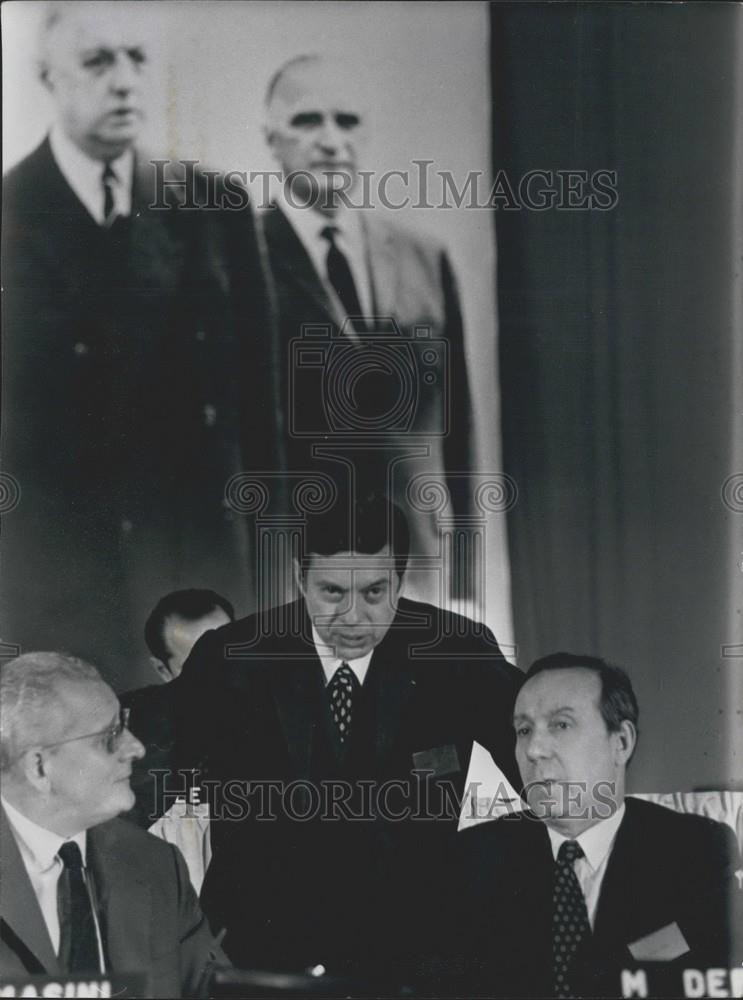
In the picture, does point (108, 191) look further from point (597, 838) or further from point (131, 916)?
point (597, 838)

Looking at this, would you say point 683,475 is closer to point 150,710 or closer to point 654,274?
point 654,274

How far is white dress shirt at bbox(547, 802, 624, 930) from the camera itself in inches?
117

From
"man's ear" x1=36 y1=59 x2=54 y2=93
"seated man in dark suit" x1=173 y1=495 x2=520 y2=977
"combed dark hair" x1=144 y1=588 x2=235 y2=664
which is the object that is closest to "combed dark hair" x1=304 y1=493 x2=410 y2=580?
"seated man in dark suit" x1=173 y1=495 x2=520 y2=977

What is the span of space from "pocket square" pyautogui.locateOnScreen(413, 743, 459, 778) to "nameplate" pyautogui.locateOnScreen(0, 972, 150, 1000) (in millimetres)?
878

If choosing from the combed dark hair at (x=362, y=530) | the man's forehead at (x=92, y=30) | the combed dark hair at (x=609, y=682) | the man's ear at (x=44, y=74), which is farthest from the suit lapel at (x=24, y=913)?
the man's forehead at (x=92, y=30)

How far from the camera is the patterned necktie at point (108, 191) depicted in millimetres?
3047

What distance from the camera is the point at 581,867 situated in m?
2.98

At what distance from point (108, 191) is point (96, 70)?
313mm

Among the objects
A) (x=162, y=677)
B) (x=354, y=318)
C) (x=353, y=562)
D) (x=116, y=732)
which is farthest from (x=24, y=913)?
(x=354, y=318)

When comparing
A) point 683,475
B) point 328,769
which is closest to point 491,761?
point 328,769

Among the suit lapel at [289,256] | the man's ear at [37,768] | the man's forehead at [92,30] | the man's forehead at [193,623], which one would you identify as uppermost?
the man's forehead at [92,30]

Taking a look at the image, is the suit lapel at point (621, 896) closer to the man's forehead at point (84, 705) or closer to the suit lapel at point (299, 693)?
the suit lapel at point (299, 693)

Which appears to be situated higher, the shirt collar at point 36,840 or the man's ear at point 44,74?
the man's ear at point 44,74

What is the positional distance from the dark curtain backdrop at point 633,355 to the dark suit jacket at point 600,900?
15 cm
